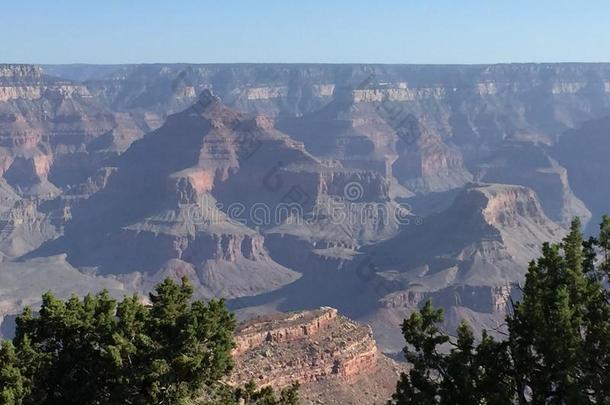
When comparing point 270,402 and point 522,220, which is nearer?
point 270,402

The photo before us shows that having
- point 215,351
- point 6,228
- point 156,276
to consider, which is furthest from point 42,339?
point 6,228

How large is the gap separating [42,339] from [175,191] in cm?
16435

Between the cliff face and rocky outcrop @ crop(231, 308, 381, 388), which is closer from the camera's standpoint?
rocky outcrop @ crop(231, 308, 381, 388)

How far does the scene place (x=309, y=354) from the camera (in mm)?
48844

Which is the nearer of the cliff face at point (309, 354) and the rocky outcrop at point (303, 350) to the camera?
the rocky outcrop at point (303, 350)

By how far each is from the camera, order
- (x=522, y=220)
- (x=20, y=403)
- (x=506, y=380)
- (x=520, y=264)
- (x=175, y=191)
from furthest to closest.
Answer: (x=175, y=191) < (x=522, y=220) < (x=520, y=264) < (x=506, y=380) < (x=20, y=403)

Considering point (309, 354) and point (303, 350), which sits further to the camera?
point (303, 350)

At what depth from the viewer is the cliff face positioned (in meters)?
46.2

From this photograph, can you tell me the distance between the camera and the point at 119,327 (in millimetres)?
Result: 26312

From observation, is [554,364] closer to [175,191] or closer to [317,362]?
[317,362]

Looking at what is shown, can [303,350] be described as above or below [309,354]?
above

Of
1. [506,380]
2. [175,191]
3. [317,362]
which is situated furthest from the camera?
[175,191]

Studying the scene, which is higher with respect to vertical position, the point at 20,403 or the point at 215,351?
the point at 215,351

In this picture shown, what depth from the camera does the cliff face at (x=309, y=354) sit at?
46.2 metres
